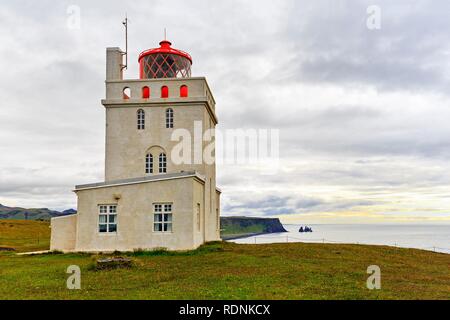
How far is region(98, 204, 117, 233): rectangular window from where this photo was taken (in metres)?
27.6

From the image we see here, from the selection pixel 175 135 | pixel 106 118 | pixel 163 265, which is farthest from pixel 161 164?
pixel 163 265

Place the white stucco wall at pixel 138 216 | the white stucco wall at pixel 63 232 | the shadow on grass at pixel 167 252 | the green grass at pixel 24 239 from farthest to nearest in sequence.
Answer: the green grass at pixel 24 239
the white stucco wall at pixel 63 232
the white stucco wall at pixel 138 216
the shadow on grass at pixel 167 252

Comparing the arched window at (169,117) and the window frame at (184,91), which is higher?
the window frame at (184,91)

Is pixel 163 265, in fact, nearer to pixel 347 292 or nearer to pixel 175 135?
pixel 347 292

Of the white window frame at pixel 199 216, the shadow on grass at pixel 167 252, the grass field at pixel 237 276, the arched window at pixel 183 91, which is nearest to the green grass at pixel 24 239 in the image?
the shadow on grass at pixel 167 252

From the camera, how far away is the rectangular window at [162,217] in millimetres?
27297

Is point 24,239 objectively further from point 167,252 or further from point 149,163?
point 167,252

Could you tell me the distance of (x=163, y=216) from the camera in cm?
2738

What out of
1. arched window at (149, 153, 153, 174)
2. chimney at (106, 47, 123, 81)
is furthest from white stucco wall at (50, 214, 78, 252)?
chimney at (106, 47, 123, 81)

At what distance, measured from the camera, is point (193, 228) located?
27.0 meters

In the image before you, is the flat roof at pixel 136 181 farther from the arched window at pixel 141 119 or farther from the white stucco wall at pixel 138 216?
the arched window at pixel 141 119

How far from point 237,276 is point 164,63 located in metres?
20.7

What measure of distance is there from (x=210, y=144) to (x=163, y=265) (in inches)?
579

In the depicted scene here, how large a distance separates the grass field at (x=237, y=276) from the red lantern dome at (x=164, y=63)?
1377 cm
